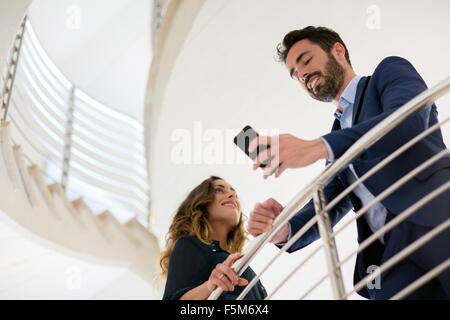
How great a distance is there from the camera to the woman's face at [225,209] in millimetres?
2035

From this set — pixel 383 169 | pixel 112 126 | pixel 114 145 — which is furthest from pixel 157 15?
pixel 383 169

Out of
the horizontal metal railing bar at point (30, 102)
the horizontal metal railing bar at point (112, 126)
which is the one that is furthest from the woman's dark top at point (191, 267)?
the horizontal metal railing bar at point (112, 126)

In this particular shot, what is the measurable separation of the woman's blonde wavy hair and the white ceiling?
14.9ft

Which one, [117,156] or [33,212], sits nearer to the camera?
[33,212]

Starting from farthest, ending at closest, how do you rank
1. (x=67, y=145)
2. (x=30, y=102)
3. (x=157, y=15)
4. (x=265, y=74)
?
(x=157, y=15) → (x=67, y=145) → (x=30, y=102) → (x=265, y=74)

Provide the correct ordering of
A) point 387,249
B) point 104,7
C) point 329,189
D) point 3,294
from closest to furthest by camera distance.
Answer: point 387,249 < point 329,189 < point 3,294 < point 104,7

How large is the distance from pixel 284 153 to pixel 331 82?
1.78 feet

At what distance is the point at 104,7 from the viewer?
6.41 m

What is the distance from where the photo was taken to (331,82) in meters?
1.75

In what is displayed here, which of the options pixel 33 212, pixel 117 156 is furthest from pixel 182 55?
pixel 117 156

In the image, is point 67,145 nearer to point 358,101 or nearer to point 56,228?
point 56,228

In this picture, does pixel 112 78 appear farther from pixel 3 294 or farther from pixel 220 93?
pixel 220 93

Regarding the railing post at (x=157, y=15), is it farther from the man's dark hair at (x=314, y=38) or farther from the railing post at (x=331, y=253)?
the railing post at (x=331, y=253)
